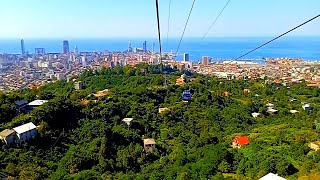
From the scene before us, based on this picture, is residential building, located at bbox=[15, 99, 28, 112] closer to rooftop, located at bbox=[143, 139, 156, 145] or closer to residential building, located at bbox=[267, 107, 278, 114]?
rooftop, located at bbox=[143, 139, 156, 145]

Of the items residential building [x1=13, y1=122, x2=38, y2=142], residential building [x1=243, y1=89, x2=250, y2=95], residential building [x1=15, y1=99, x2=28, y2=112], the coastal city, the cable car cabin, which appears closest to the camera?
residential building [x1=13, y1=122, x2=38, y2=142]

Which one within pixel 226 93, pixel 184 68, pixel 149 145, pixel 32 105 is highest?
pixel 32 105

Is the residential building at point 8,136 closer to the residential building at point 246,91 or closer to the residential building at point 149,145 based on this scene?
the residential building at point 149,145

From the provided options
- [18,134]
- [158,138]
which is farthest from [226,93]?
[18,134]

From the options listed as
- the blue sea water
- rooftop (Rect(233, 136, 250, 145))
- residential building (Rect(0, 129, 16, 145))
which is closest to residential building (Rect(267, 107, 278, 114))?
rooftop (Rect(233, 136, 250, 145))

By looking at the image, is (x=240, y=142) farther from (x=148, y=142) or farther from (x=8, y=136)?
(x=8, y=136)
